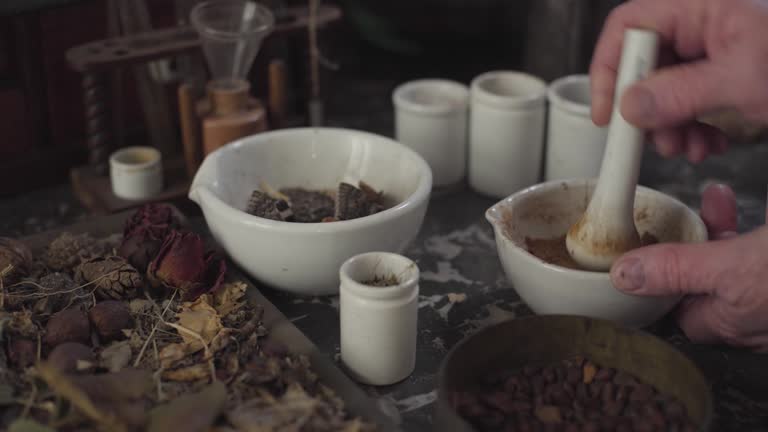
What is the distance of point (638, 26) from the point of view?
3.96 feet

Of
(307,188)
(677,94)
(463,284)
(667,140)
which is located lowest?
(463,284)

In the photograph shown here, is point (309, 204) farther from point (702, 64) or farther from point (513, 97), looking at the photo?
point (702, 64)

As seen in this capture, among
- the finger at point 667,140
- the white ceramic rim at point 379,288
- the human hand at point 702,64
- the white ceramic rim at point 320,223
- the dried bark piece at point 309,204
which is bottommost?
the dried bark piece at point 309,204

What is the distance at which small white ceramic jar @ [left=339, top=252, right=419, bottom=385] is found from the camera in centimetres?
111

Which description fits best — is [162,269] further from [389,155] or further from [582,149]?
[582,149]

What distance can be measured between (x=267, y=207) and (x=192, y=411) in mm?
433

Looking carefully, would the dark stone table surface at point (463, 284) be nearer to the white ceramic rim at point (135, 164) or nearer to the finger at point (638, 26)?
the white ceramic rim at point (135, 164)

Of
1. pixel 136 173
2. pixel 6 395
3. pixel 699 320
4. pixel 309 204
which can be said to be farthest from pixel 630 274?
pixel 136 173

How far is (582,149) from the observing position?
1612mm

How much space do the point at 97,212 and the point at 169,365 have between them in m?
0.60

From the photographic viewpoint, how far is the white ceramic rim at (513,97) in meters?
1.62

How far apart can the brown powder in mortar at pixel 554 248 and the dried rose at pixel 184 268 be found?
0.46 meters

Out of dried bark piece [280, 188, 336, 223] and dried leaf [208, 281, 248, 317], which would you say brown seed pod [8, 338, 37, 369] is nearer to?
dried leaf [208, 281, 248, 317]

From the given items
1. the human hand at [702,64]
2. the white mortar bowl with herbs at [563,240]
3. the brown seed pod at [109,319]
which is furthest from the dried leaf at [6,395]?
the human hand at [702,64]
